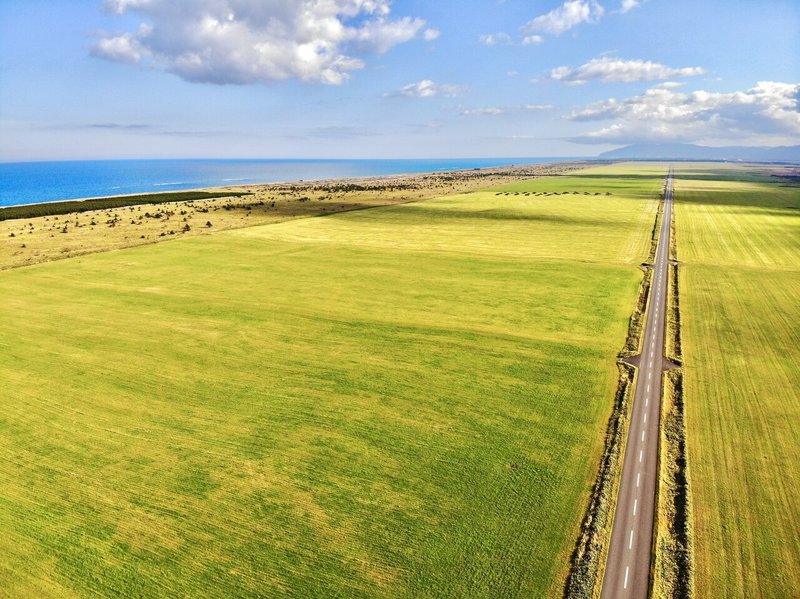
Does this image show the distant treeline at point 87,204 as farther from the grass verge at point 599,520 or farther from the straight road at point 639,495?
the straight road at point 639,495

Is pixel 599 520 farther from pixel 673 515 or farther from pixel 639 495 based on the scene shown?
pixel 673 515

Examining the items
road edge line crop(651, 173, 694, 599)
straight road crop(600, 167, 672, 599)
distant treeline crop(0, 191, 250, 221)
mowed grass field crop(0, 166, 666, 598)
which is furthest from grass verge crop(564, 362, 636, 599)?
distant treeline crop(0, 191, 250, 221)

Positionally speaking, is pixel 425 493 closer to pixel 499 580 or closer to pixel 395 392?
pixel 499 580

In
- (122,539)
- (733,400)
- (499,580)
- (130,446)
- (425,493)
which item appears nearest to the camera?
(499,580)

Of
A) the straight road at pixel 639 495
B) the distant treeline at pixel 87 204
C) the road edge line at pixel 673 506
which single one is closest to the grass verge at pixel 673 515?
the road edge line at pixel 673 506

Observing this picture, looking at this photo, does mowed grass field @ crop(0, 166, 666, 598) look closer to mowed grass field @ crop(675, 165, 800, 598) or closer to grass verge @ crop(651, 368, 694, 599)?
grass verge @ crop(651, 368, 694, 599)

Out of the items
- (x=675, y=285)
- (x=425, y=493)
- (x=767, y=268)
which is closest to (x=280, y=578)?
(x=425, y=493)
